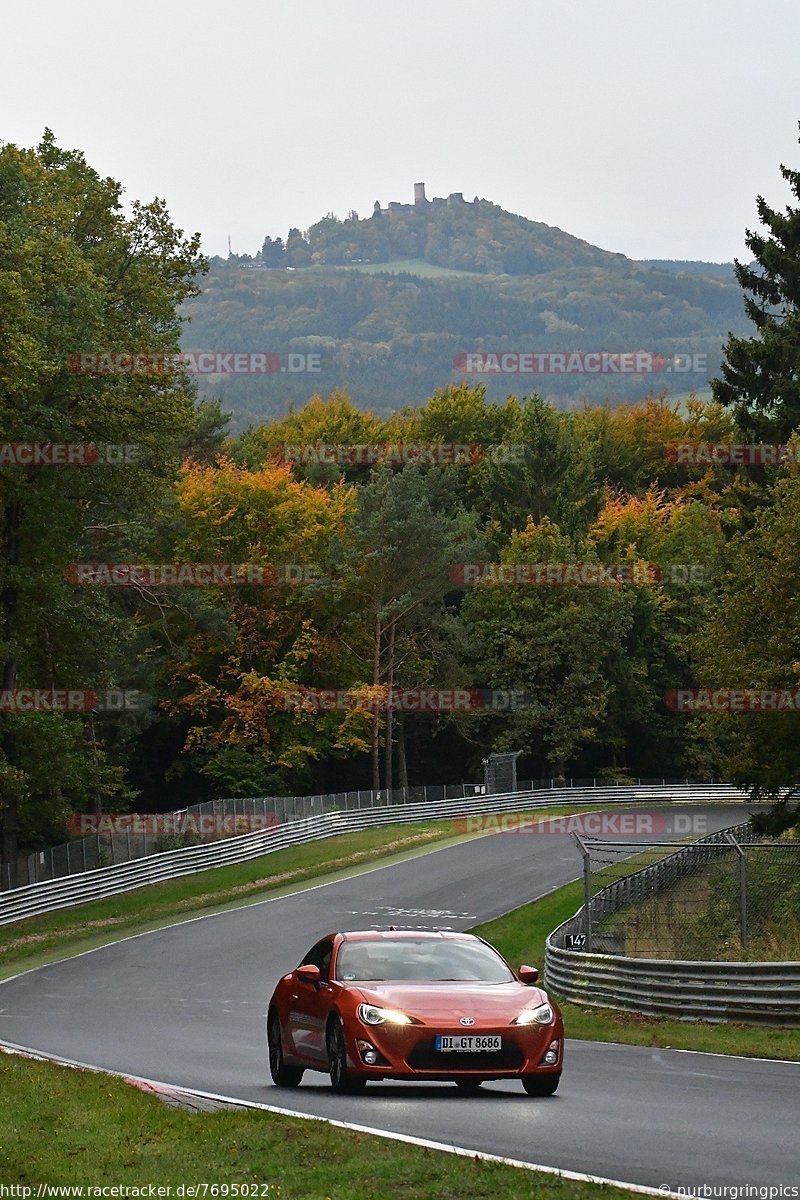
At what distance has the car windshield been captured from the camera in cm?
1370

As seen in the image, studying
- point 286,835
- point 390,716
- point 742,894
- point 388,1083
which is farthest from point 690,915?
point 390,716

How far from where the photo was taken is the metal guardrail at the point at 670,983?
65.0ft

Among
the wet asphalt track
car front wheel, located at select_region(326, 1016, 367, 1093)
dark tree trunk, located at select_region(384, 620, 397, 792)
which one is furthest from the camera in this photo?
dark tree trunk, located at select_region(384, 620, 397, 792)

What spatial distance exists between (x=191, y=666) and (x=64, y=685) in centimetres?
3038

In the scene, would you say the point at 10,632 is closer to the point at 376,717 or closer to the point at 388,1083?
the point at 388,1083

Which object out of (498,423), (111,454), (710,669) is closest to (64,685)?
(111,454)

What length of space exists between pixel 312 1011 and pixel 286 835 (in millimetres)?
45581

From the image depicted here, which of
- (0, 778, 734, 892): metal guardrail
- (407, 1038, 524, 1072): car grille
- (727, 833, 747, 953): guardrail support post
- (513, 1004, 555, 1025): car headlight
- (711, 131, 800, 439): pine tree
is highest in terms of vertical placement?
(711, 131, 800, 439): pine tree

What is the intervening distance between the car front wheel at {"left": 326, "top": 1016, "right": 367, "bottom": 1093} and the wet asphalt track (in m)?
0.16

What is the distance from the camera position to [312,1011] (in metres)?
13.7

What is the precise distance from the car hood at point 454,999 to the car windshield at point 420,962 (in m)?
0.32

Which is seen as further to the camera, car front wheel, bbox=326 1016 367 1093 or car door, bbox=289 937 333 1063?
car door, bbox=289 937 333 1063

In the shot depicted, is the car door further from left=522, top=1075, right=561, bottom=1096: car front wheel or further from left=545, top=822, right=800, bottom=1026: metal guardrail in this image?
left=545, top=822, right=800, bottom=1026: metal guardrail

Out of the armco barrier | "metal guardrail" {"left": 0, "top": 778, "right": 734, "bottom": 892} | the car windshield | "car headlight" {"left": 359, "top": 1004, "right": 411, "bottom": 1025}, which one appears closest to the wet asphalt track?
"car headlight" {"left": 359, "top": 1004, "right": 411, "bottom": 1025}
